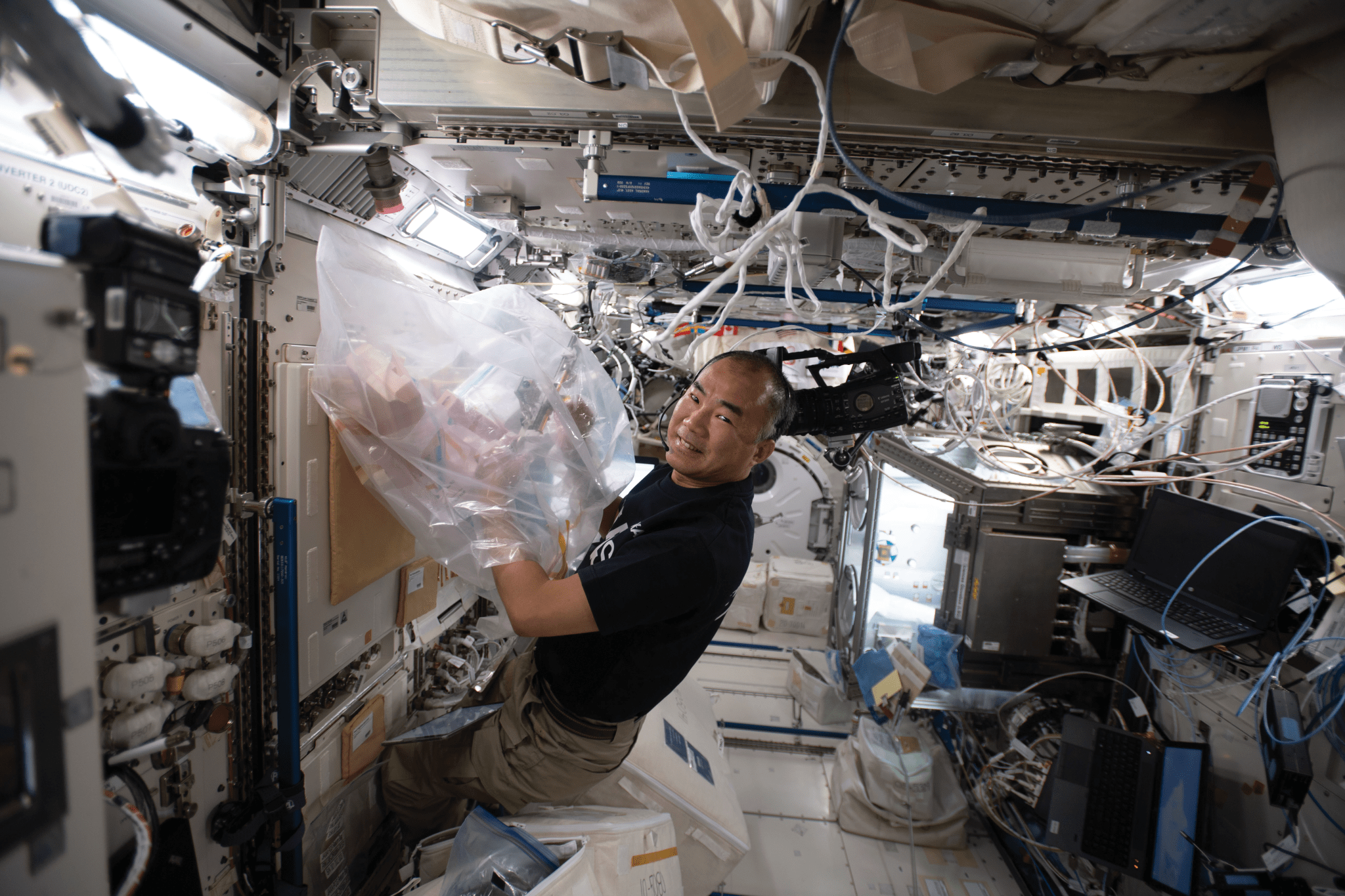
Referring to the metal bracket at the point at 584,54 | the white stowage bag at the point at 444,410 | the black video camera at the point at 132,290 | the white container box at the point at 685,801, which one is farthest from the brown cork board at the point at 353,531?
the white container box at the point at 685,801

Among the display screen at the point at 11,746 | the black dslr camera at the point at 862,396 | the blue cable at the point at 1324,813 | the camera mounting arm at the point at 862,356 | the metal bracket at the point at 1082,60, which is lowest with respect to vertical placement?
the blue cable at the point at 1324,813

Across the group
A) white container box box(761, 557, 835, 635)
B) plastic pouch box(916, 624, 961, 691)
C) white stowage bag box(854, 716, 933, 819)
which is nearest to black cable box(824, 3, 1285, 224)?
plastic pouch box(916, 624, 961, 691)

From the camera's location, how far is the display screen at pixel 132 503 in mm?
600

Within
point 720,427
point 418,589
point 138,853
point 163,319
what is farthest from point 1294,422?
A: point 138,853

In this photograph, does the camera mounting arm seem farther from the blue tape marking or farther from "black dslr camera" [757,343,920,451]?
the blue tape marking

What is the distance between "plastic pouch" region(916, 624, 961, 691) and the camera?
3.04m

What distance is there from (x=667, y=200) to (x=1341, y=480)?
2.75 meters

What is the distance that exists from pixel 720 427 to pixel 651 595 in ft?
1.88

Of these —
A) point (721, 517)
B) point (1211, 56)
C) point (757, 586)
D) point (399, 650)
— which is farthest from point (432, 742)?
point (757, 586)

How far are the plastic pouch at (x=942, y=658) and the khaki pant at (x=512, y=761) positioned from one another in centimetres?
226

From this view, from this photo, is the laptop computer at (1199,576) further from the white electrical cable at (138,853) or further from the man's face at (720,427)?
the white electrical cable at (138,853)

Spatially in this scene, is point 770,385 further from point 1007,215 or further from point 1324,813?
point 1324,813

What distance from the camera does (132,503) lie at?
63 cm

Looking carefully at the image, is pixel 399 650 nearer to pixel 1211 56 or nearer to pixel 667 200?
pixel 667 200
